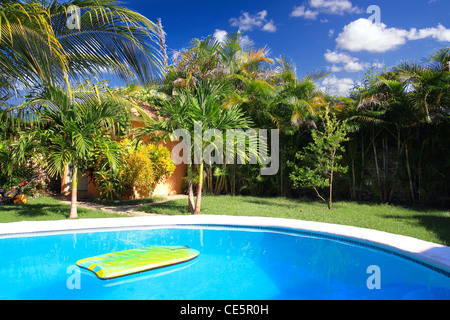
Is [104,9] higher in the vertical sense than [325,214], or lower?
higher

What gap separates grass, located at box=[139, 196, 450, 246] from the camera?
6.58 metres

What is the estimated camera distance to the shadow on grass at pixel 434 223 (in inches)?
239

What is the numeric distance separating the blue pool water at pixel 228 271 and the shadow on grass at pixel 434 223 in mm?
1533

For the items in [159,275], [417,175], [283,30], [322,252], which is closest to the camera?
[159,275]

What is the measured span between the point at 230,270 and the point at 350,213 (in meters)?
4.91

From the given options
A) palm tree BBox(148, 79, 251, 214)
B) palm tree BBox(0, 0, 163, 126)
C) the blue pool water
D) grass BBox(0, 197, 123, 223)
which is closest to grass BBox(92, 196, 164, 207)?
grass BBox(0, 197, 123, 223)

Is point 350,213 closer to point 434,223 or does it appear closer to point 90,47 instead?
point 434,223

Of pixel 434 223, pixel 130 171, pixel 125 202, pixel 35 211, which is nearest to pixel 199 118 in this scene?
pixel 130 171

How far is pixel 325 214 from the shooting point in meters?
8.59
